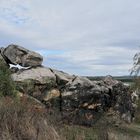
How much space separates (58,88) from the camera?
66.2 ft

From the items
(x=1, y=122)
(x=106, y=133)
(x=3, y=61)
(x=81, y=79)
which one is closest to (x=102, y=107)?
(x=81, y=79)

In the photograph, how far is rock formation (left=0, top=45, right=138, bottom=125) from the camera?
19359 mm

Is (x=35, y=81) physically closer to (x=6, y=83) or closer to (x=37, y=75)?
(x=37, y=75)

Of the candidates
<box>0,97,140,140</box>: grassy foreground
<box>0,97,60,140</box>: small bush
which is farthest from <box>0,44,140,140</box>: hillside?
<box>0,97,60,140</box>: small bush

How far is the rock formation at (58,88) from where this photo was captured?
19.4 metres

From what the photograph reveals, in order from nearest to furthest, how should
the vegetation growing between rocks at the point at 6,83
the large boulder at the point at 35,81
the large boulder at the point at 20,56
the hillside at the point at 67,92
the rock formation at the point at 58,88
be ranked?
the vegetation growing between rocks at the point at 6,83 < the hillside at the point at 67,92 < the large boulder at the point at 35,81 < the rock formation at the point at 58,88 < the large boulder at the point at 20,56

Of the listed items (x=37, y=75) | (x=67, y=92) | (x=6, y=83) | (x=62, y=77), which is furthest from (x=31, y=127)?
(x=62, y=77)

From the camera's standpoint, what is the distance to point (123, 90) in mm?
23016

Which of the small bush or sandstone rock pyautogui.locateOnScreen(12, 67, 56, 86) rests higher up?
sandstone rock pyautogui.locateOnScreen(12, 67, 56, 86)

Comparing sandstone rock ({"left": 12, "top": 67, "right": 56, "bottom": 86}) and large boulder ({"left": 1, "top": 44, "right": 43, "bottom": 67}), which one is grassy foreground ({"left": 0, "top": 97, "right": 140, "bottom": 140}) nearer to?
sandstone rock ({"left": 12, "top": 67, "right": 56, "bottom": 86})

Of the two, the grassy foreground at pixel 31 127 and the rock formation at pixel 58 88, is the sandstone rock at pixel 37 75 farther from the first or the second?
the grassy foreground at pixel 31 127

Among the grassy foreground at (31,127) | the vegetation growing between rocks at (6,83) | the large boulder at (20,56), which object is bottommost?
the grassy foreground at (31,127)

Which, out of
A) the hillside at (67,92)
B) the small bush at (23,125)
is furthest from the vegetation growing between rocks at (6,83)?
the small bush at (23,125)

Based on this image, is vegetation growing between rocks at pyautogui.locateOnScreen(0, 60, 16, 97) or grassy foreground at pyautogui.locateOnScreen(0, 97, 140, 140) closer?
grassy foreground at pyautogui.locateOnScreen(0, 97, 140, 140)
